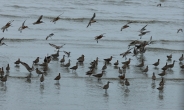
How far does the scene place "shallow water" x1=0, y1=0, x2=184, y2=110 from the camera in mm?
12602

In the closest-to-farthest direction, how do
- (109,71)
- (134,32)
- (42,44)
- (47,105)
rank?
(47,105)
(109,71)
(42,44)
(134,32)

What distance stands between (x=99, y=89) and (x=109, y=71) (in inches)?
91.2

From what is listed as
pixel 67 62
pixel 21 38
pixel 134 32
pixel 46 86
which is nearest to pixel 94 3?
pixel 134 32

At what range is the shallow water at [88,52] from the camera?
12.6 meters

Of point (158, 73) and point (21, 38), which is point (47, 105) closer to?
point (158, 73)

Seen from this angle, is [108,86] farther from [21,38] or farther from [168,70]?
[21,38]

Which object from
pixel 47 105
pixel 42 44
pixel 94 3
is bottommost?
pixel 47 105

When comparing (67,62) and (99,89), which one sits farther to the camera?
(67,62)

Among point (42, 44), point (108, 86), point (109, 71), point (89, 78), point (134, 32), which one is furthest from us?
point (134, 32)

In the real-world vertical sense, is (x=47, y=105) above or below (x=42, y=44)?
below

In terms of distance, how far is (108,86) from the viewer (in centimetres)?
1345

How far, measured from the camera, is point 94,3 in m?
36.2

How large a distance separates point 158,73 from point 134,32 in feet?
29.3

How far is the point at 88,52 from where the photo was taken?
1894 cm
